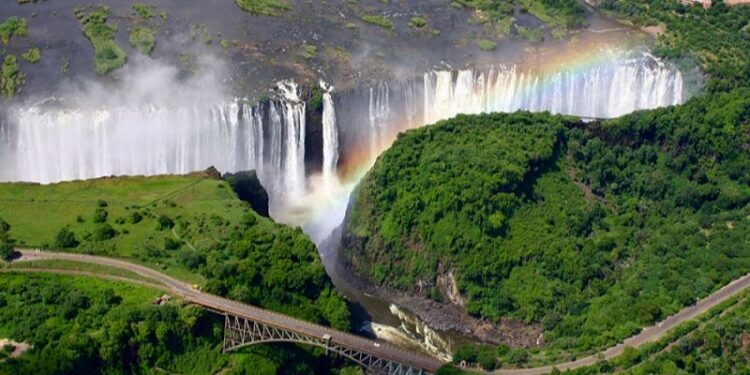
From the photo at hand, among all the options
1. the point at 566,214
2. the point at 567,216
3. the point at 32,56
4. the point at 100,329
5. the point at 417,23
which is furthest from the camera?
the point at 417,23

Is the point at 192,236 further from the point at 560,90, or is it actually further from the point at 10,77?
the point at 560,90

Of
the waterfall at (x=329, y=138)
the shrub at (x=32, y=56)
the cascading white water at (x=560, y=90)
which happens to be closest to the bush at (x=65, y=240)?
the shrub at (x=32, y=56)

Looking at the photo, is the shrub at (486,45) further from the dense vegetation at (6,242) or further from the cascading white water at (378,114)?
the dense vegetation at (6,242)

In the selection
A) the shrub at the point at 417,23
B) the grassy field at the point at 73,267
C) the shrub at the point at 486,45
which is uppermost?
the shrub at the point at 417,23

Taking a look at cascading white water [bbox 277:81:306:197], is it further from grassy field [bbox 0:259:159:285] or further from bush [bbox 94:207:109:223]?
grassy field [bbox 0:259:159:285]

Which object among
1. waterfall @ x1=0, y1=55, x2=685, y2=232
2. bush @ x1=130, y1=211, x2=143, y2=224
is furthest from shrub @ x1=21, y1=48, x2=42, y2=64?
bush @ x1=130, y1=211, x2=143, y2=224

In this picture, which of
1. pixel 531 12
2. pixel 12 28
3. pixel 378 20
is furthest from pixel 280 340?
pixel 531 12

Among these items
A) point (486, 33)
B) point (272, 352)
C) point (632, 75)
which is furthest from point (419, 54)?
point (272, 352)
